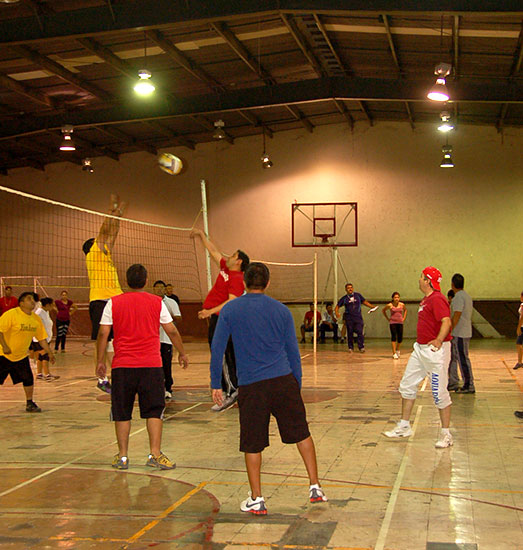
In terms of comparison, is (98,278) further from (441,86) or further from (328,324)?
(328,324)

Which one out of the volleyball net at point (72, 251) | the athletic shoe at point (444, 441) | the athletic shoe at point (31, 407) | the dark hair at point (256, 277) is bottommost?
the athletic shoe at point (31, 407)

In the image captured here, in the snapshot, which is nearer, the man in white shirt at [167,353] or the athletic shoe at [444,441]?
the athletic shoe at [444,441]

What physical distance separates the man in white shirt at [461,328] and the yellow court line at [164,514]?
18.6ft

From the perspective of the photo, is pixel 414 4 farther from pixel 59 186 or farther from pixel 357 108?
pixel 59 186

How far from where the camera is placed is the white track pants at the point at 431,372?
7016 mm

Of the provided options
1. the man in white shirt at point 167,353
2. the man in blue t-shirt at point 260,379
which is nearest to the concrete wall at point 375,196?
the man in white shirt at point 167,353

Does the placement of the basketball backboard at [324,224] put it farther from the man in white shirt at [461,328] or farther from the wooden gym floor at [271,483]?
the wooden gym floor at [271,483]

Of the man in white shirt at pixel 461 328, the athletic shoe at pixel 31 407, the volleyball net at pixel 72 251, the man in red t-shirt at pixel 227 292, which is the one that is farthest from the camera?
the volleyball net at pixel 72 251

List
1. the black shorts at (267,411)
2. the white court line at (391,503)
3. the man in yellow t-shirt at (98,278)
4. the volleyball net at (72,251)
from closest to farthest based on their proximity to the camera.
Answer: the white court line at (391,503)
the black shorts at (267,411)
the man in yellow t-shirt at (98,278)
the volleyball net at (72,251)

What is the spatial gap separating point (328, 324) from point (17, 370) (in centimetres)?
1687

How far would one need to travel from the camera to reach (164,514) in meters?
4.84

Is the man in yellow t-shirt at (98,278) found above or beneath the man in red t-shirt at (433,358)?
above

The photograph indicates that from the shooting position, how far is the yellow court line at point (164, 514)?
434 centimetres

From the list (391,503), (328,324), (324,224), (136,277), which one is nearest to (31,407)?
(136,277)
